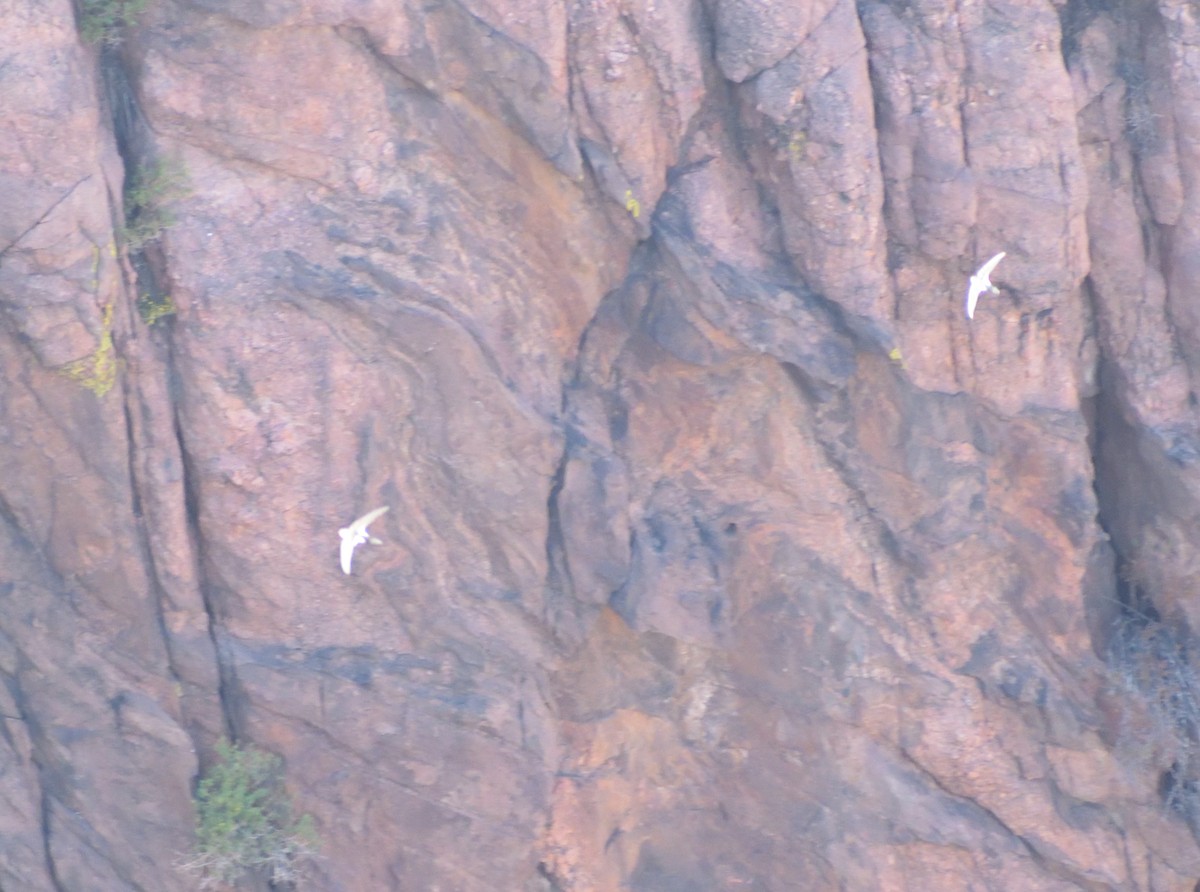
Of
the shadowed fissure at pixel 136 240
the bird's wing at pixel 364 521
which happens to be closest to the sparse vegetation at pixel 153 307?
the shadowed fissure at pixel 136 240

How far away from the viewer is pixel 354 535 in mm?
5586

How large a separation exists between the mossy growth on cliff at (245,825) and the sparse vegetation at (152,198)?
2170 millimetres

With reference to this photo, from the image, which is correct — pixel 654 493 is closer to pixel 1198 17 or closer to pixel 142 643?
pixel 142 643

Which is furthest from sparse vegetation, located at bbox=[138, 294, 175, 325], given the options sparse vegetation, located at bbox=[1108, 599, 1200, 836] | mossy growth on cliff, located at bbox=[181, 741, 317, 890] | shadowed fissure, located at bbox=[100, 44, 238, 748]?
sparse vegetation, located at bbox=[1108, 599, 1200, 836]

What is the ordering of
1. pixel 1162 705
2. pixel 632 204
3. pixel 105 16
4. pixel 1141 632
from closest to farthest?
pixel 105 16, pixel 632 204, pixel 1162 705, pixel 1141 632

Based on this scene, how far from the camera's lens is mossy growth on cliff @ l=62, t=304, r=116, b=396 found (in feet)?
17.6

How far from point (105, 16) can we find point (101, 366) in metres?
1.38

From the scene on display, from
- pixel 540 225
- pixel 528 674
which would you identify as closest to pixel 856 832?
pixel 528 674

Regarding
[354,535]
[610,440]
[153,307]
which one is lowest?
[354,535]

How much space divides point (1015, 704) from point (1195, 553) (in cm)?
106

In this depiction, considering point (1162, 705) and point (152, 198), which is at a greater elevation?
point (152, 198)

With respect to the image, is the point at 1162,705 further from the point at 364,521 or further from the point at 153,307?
the point at 153,307

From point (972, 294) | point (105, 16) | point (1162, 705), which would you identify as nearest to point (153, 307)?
point (105, 16)

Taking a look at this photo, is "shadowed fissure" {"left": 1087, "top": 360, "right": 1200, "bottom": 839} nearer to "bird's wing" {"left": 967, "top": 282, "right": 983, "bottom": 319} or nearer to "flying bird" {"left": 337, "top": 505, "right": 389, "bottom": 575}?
"bird's wing" {"left": 967, "top": 282, "right": 983, "bottom": 319}
